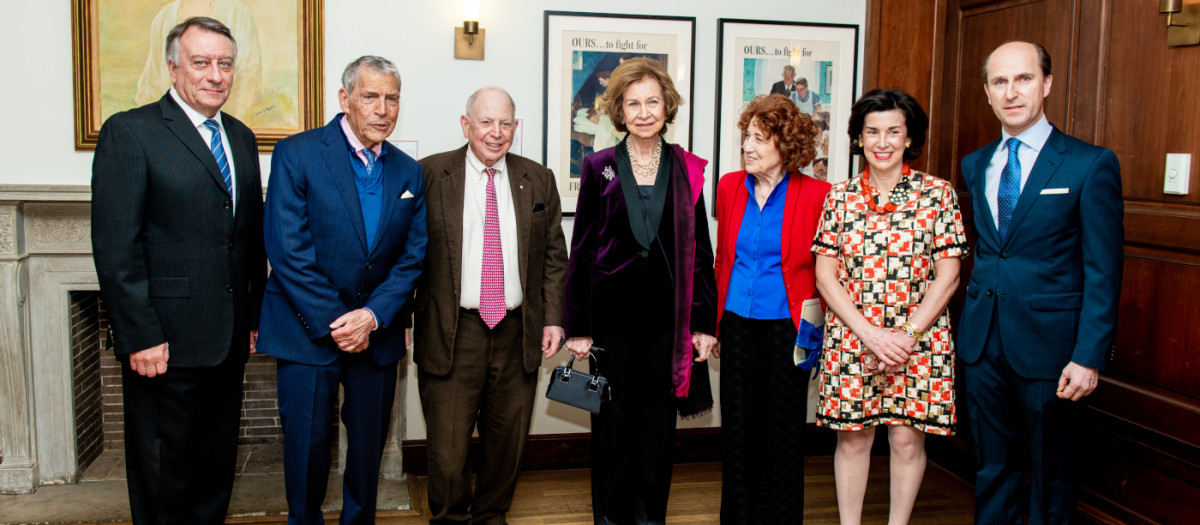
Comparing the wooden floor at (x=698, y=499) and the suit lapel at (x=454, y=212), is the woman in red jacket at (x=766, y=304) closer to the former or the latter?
the wooden floor at (x=698, y=499)

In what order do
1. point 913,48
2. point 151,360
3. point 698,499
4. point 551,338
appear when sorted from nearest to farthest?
Answer: 1. point 151,360
2. point 551,338
3. point 698,499
4. point 913,48

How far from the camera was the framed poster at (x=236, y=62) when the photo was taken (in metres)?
3.27

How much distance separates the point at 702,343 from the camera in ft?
9.31

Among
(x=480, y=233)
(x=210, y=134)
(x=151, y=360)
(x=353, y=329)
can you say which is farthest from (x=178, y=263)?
(x=480, y=233)

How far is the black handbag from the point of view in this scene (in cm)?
274

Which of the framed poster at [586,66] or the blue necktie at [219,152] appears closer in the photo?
the blue necktie at [219,152]

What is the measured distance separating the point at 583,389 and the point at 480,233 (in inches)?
24.3

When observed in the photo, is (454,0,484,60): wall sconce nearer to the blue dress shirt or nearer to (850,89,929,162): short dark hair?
the blue dress shirt

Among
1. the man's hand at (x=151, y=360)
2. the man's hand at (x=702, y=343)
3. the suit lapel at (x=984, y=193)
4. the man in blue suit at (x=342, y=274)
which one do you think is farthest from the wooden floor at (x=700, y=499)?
the suit lapel at (x=984, y=193)

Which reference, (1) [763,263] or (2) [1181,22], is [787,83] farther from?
(2) [1181,22]

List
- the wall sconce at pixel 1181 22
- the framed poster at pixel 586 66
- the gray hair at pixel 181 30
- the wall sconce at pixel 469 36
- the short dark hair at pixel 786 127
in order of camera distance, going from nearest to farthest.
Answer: the gray hair at pixel 181 30 → the wall sconce at pixel 1181 22 → the short dark hair at pixel 786 127 → the wall sconce at pixel 469 36 → the framed poster at pixel 586 66

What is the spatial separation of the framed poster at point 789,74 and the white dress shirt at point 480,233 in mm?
1259

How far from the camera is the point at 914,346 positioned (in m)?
2.62

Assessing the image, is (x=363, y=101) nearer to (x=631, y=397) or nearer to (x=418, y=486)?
(x=631, y=397)
